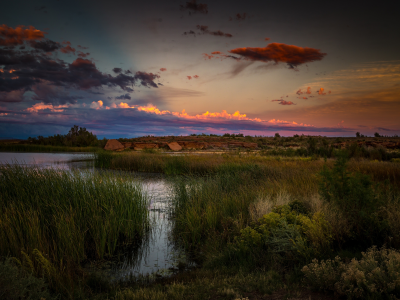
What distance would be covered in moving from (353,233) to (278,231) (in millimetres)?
1407

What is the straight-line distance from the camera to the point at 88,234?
248 inches

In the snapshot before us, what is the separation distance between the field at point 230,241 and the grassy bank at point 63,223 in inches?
1.3

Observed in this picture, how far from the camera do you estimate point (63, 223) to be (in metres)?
5.37

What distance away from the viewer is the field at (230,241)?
3.28 m

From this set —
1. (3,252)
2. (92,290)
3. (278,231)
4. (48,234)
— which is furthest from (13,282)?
(278,231)

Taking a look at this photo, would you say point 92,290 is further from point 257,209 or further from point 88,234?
point 257,209

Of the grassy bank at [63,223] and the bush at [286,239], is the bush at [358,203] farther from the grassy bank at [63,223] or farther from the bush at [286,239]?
the grassy bank at [63,223]

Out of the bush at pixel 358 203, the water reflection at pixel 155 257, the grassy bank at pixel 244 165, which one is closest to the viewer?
the bush at pixel 358 203

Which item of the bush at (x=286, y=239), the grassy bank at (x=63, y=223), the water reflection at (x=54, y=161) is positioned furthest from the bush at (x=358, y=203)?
the water reflection at (x=54, y=161)

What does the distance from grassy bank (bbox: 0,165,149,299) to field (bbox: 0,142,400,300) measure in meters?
0.03

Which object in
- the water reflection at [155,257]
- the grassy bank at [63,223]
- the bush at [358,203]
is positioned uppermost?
the bush at [358,203]

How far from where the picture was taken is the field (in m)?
3.28

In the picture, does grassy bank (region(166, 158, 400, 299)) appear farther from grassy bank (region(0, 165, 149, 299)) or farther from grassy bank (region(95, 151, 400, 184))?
grassy bank (region(95, 151, 400, 184))

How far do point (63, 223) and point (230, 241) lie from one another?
12.4 feet
